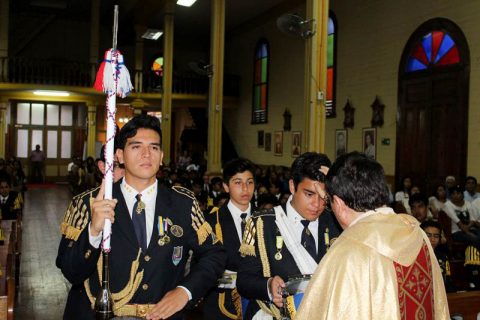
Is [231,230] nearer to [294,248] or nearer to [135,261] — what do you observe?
[294,248]

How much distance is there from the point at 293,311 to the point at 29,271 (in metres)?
6.06

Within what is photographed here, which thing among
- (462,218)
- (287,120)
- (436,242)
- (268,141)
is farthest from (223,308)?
(268,141)

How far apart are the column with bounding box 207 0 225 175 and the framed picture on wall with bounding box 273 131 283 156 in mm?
5911

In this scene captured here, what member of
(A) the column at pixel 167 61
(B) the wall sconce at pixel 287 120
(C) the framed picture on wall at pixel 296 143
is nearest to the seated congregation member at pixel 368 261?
(A) the column at pixel 167 61

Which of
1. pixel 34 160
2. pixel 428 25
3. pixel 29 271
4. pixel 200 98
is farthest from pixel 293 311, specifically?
pixel 34 160

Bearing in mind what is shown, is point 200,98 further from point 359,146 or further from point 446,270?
point 446,270

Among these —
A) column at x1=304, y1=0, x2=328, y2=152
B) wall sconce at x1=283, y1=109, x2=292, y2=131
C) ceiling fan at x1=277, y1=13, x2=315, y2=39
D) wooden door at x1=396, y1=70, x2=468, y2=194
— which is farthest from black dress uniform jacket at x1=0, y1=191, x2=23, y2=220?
wall sconce at x1=283, y1=109, x2=292, y2=131

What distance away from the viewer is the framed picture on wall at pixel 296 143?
53.5 ft

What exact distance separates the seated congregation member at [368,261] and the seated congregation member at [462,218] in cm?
608

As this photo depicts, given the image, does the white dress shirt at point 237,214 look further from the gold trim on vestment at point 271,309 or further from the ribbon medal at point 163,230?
the ribbon medal at point 163,230

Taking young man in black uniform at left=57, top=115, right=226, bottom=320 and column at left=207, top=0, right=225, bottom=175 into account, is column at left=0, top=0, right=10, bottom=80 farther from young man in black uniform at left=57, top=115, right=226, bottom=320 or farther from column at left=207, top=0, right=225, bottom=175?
young man in black uniform at left=57, top=115, right=226, bottom=320

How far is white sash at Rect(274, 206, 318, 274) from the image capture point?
2.49 metres

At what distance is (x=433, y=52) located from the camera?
11.4 metres

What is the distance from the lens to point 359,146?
44.4 ft
